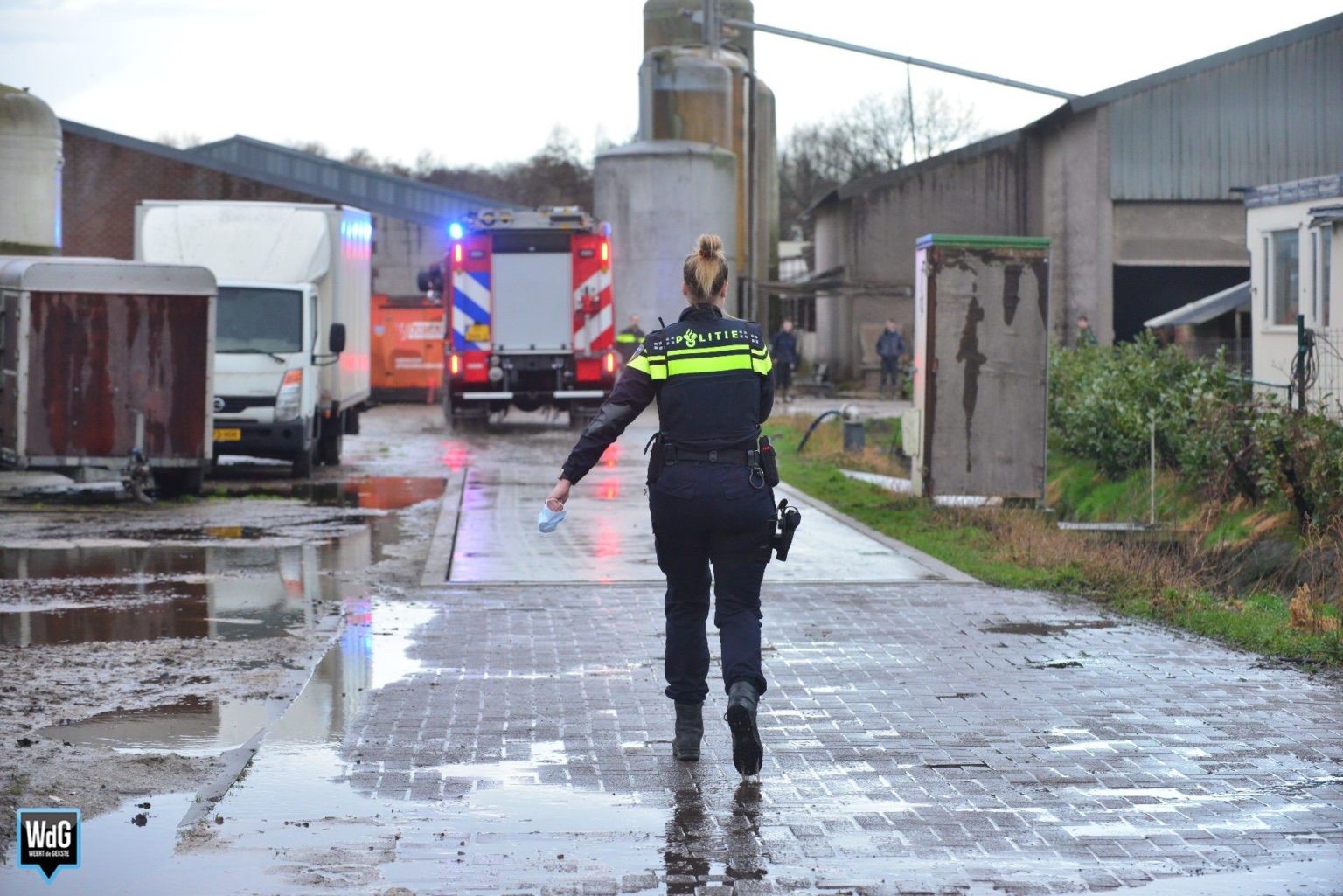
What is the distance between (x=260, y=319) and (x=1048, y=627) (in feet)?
42.4

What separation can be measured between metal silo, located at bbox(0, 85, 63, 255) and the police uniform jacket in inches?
1004

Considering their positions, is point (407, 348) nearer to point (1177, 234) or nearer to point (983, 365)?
point (1177, 234)

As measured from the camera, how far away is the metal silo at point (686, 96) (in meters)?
41.5

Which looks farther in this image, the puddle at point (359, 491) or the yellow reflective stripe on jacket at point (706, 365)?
the puddle at point (359, 491)

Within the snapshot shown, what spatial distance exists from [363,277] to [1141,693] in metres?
18.1

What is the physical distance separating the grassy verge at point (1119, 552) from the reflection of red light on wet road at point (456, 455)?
4.39m

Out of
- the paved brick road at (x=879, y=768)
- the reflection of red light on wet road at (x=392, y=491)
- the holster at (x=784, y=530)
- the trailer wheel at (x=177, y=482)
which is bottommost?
the paved brick road at (x=879, y=768)

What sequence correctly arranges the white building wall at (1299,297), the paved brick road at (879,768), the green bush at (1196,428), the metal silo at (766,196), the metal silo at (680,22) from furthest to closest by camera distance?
1. the metal silo at (766,196)
2. the metal silo at (680,22)
3. the white building wall at (1299,297)
4. the green bush at (1196,428)
5. the paved brick road at (879,768)

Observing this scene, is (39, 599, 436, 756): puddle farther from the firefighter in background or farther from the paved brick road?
the firefighter in background

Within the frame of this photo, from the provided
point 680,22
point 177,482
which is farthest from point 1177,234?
point 177,482

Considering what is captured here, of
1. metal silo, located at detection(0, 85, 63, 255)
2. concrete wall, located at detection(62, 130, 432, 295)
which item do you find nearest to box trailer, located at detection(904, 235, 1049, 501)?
metal silo, located at detection(0, 85, 63, 255)

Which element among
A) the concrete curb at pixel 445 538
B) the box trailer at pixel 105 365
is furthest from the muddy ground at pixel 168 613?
the box trailer at pixel 105 365

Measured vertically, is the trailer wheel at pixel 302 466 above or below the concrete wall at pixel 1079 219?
below

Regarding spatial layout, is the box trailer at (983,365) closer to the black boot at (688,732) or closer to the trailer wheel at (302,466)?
the trailer wheel at (302,466)
